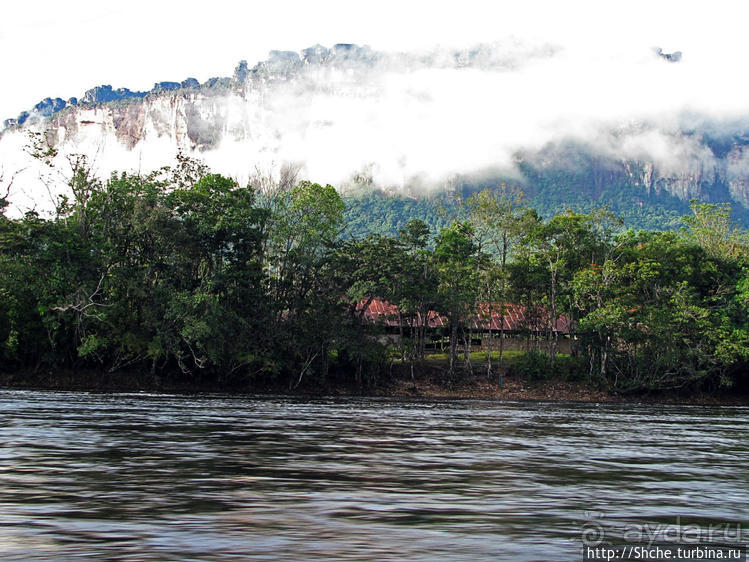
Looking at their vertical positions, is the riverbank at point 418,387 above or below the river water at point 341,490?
below

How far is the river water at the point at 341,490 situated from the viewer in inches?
418

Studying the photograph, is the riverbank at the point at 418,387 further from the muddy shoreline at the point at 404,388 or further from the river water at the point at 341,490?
the river water at the point at 341,490

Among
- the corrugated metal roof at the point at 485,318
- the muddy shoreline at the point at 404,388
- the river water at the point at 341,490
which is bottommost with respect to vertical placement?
the muddy shoreline at the point at 404,388

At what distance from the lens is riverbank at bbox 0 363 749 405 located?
6259 centimetres

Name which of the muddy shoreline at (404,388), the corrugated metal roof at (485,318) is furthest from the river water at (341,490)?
the corrugated metal roof at (485,318)

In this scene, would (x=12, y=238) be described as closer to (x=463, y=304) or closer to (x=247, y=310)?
(x=247, y=310)

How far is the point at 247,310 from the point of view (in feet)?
218

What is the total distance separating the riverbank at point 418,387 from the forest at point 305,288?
73cm

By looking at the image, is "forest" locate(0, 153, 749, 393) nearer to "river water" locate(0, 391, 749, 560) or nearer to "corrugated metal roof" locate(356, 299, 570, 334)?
"corrugated metal roof" locate(356, 299, 570, 334)

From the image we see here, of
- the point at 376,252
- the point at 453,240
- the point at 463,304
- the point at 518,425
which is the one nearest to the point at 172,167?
the point at 376,252

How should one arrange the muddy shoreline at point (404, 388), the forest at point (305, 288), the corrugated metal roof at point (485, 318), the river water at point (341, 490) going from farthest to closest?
the corrugated metal roof at point (485, 318) → the muddy shoreline at point (404, 388) → the forest at point (305, 288) → the river water at point (341, 490)

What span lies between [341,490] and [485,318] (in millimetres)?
64400

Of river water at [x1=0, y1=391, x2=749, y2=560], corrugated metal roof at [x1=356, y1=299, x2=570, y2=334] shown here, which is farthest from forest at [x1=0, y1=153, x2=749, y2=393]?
river water at [x1=0, y1=391, x2=749, y2=560]

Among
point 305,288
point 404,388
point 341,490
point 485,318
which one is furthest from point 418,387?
point 341,490
